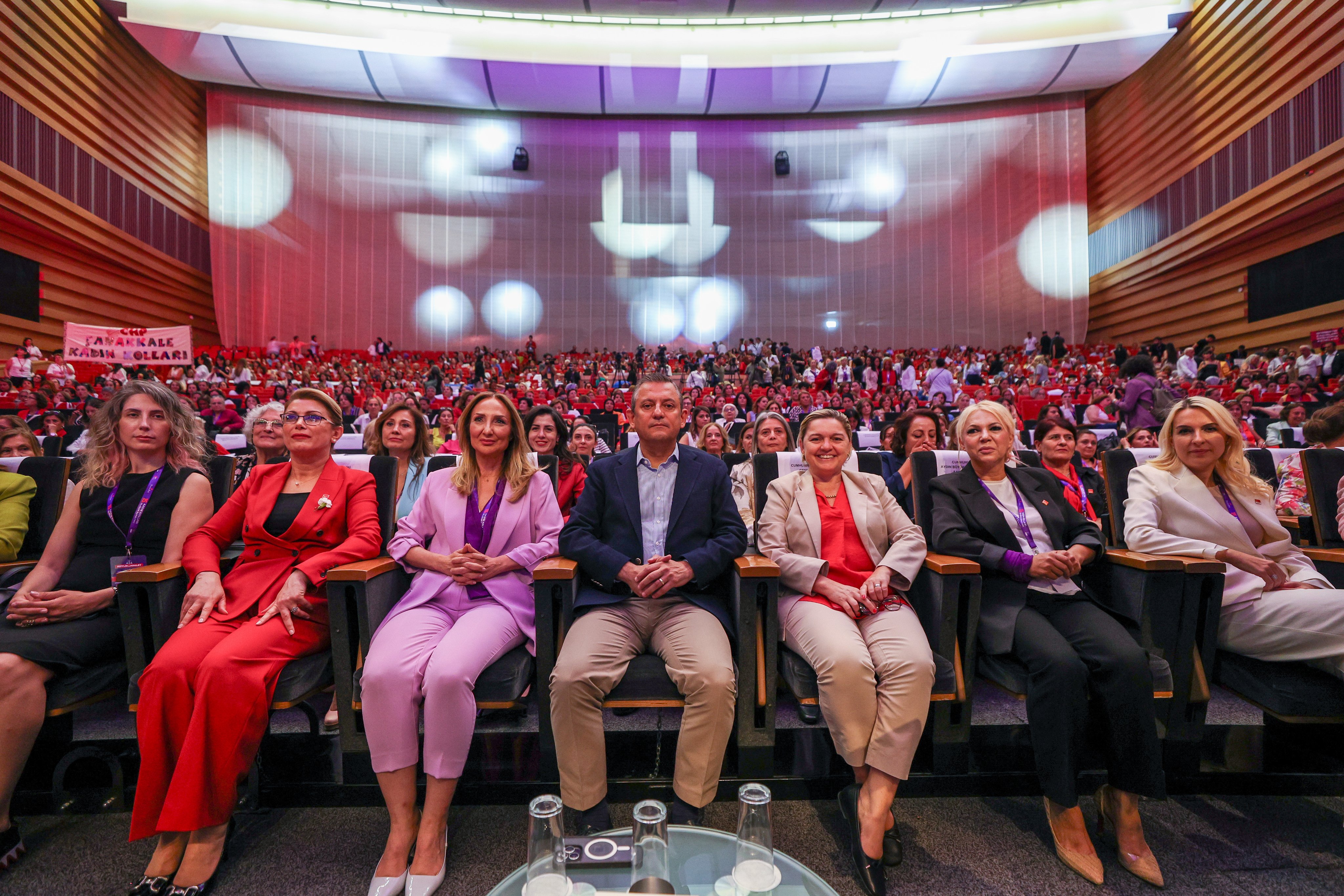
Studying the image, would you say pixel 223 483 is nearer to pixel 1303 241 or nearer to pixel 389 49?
pixel 1303 241

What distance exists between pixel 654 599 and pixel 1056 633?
3.53ft

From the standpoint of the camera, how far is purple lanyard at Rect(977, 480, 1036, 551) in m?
1.92

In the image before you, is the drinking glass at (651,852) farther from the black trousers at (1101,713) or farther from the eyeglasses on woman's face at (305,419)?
the eyeglasses on woman's face at (305,419)

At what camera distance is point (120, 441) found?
6.55ft

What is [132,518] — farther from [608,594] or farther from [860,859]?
[860,859]

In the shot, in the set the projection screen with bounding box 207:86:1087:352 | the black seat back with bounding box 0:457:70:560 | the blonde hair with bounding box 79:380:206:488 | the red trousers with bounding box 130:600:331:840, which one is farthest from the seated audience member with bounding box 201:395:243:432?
the projection screen with bounding box 207:86:1087:352

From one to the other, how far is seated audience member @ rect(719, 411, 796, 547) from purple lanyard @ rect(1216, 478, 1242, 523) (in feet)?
4.72

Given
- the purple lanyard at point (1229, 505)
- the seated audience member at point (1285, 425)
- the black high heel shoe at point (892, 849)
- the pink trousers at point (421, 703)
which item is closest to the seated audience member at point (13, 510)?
the pink trousers at point (421, 703)

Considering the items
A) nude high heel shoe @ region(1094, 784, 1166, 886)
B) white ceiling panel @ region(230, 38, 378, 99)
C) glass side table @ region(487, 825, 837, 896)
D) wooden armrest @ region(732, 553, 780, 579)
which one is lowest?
nude high heel shoe @ region(1094, 784, 1166, 886)

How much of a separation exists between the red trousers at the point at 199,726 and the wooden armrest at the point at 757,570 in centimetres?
120

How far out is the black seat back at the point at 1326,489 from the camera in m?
2.10

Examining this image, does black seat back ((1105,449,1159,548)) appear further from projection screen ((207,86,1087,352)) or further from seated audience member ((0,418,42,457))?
projection screen ((207,86,1087,352))

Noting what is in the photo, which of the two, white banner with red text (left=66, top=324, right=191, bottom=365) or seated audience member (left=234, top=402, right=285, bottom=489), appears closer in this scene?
seated audience member (left=234, top=402, right=285, bottom=489)

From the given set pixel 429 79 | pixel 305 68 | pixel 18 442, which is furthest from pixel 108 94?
pixel 18 442
